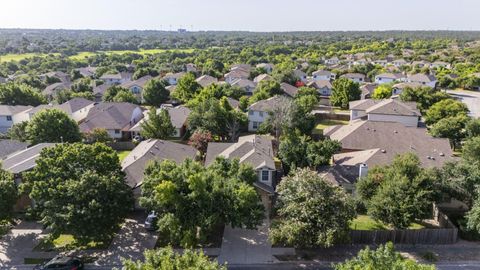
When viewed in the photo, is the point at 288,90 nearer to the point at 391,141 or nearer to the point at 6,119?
the point at 391,141

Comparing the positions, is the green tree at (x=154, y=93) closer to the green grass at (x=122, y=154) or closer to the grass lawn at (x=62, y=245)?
the green grass at (x=122, y=154)

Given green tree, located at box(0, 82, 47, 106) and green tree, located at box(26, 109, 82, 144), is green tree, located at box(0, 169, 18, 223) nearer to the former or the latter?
green tree, located at box(26, 109, 82, 144)

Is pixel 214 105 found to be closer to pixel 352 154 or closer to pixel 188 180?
pixel 352 154

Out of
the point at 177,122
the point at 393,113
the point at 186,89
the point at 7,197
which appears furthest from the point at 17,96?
the point at 393,113

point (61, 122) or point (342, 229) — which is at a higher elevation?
point (61, 122)

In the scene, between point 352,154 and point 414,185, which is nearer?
point 414,185

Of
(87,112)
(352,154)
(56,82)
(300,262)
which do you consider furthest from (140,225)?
(56,82)
